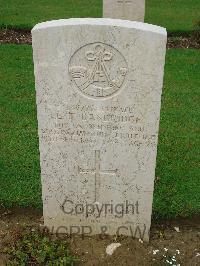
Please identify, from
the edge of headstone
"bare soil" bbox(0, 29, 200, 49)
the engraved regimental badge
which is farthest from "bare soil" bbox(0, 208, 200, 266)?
"bare soil" bbox(0, 29, 200, 49)

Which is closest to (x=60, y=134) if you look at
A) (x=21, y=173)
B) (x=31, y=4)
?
(x=21, y=173)

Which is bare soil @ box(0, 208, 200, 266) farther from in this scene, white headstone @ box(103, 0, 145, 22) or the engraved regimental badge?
white headstone @ box(103, 0, 145, 22)

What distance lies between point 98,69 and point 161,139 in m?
2.94

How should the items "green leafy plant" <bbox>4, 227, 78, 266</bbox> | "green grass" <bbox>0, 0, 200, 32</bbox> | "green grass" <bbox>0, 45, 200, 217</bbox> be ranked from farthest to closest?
1. "green grass" <bbox>0, 0, 200, 32</bbox>
2. "green grass" <bbox>0, 45, 200, 217</bbox>
3. "green leafy plant" <bbox>4, 227, 78, 266</bbox>

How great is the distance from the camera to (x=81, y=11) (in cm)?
1312

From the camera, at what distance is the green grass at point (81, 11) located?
12086mm

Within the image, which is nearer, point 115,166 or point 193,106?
point 115,166

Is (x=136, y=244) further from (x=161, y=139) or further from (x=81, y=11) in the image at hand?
(x=81, y=11)

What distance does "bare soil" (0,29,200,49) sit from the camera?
10977 millimetres

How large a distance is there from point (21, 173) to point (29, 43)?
603cm

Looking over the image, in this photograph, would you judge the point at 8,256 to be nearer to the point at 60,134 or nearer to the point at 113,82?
the point at 60,134

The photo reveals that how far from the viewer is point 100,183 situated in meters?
4.20

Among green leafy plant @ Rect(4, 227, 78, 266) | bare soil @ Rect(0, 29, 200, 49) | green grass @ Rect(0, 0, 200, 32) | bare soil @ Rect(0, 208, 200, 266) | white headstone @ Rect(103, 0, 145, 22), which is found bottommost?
bare soil @ Rect(0, 208, 200, 266)

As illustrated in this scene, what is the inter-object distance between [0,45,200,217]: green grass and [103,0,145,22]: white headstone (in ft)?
4.59
